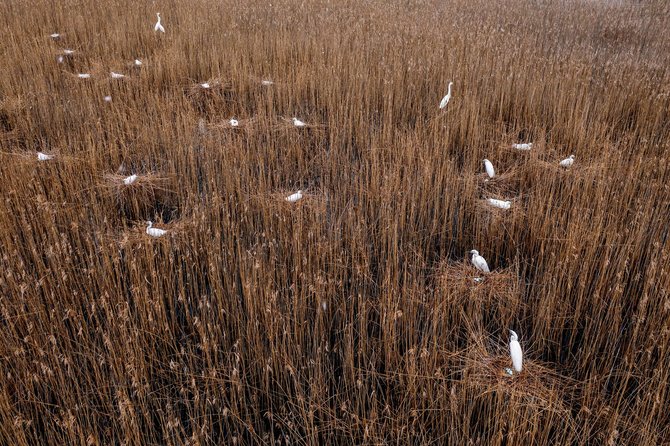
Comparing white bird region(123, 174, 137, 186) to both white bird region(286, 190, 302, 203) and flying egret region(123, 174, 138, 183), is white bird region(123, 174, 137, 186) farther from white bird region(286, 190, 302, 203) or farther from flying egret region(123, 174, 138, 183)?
white bird region(286, 190, 302, 203)

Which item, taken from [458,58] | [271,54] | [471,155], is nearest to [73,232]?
[471,155]

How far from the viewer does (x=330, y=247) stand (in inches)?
88.4

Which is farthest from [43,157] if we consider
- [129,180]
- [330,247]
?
[330,247]

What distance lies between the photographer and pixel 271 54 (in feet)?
19.0

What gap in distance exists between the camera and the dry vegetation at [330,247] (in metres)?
1.62

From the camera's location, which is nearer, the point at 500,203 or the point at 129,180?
the point at 500,203

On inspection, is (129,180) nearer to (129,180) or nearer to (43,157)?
(129,180)

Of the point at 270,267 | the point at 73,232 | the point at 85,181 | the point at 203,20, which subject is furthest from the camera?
the point at 203,20

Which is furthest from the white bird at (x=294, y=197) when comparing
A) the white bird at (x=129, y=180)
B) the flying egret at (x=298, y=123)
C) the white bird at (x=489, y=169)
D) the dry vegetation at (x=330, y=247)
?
the white bird at (x=489, y=169)

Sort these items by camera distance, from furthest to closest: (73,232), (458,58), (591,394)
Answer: (458,58), (73,232), (591,394)

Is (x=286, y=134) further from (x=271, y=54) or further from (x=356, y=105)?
(x=271, y=54)

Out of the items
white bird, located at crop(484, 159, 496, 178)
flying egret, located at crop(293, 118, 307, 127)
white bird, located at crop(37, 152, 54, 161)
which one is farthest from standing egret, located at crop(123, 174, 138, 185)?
white bird, located at crop(484, 159, 496, 178)

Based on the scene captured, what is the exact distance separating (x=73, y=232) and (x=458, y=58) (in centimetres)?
500

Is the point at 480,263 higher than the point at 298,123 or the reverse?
the reverse
